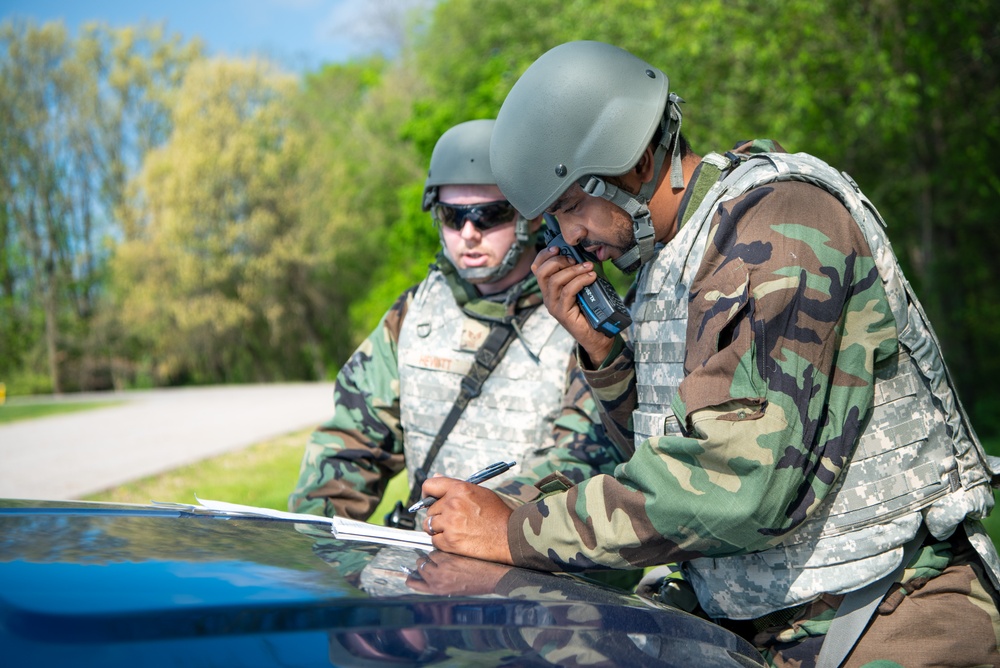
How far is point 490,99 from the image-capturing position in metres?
16.3

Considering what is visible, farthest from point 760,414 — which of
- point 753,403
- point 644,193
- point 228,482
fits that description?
point 228,482

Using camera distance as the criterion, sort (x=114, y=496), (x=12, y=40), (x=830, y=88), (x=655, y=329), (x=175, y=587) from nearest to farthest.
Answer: (x=175, y=587) → (x=655, y=329) → (x=114, y=496) → (x=830, y=88) → (x=12, y=40)

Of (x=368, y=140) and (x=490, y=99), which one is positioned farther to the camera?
(x=368, y=140)

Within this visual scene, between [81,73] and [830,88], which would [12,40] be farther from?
[830,88]

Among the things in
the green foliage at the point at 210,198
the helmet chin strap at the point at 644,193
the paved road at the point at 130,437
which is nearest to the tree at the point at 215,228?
the green foliage at the point at 210,198

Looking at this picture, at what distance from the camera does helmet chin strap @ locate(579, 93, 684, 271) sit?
2253mm

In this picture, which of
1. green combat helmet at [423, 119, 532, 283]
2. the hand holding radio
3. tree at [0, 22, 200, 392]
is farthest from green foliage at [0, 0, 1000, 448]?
the hand holding radio

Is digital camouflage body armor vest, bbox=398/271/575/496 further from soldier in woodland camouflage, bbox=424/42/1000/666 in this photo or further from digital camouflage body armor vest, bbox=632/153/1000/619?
digital camouflage body armor vest, bbox=632/153/1000/619

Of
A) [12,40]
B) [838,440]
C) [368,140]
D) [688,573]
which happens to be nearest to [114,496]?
[688,573]

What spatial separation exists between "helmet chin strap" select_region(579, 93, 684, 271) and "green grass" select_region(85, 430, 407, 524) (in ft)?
18.2

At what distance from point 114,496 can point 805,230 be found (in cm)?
817

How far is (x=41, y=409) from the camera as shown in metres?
19.9

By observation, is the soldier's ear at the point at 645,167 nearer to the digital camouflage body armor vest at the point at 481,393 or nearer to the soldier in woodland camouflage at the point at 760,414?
the soldier in woodland camouflage at the point at 760,414

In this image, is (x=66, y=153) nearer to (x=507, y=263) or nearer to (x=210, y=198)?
(x=210, y=198)
